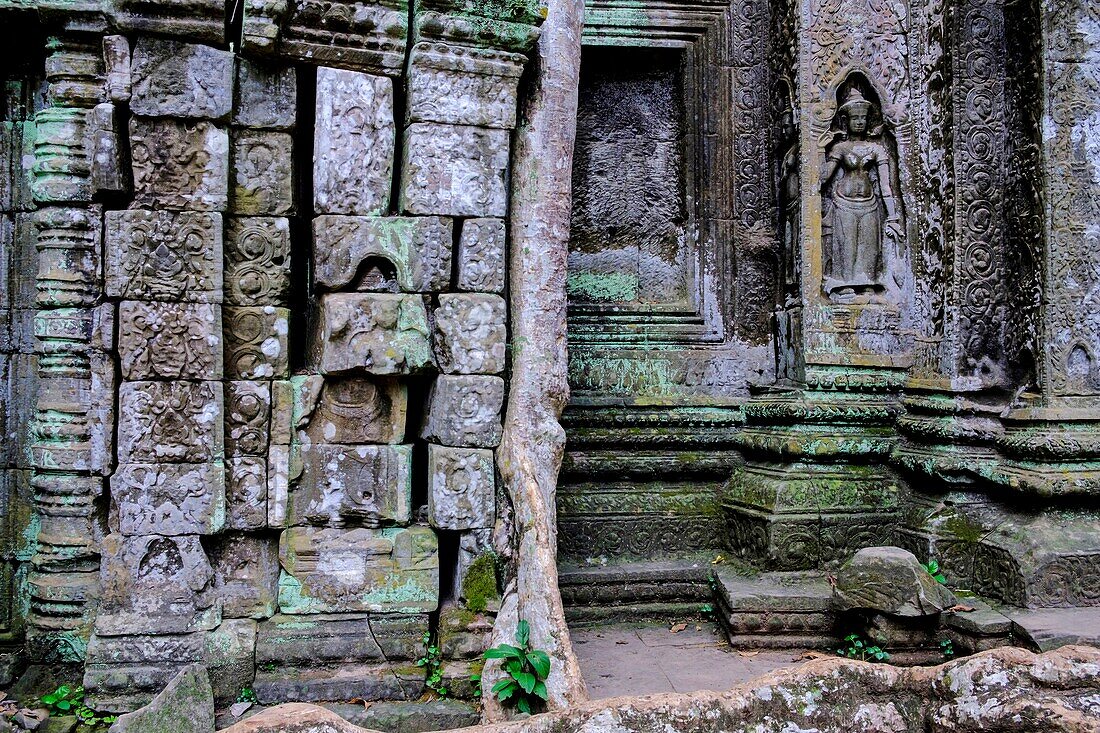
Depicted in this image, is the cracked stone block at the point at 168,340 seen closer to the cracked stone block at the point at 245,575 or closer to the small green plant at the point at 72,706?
the cracked stone block at the point at 245,575

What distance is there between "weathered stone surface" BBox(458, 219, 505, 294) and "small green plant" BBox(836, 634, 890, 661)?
2.70 m

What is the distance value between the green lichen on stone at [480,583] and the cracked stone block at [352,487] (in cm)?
41

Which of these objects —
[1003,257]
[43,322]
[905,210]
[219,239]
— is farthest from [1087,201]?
[43,322]

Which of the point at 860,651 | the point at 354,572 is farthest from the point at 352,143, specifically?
the point at 860,651

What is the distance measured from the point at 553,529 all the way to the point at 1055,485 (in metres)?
2.95

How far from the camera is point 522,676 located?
3.63m

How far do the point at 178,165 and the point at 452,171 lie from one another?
1.29 meters

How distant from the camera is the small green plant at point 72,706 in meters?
3.84

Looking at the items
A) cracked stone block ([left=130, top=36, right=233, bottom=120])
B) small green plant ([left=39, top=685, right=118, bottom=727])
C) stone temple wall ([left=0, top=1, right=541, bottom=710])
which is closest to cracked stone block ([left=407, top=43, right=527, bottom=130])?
stone temple wall ([left=0, top=1, right=541, bottom=710])

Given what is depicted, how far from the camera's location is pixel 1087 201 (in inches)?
207

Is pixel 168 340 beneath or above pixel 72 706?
above

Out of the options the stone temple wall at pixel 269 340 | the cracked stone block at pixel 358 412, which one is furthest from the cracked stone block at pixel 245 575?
the cracked stone block at pixel 358 412

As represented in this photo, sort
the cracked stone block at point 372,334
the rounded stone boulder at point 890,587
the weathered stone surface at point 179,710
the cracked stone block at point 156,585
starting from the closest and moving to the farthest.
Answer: the weathered stone surface at point 179,710
the cracked stone block at point 156,585
the cracked stone block at point 372,334
the rounded stone boulder at point 890,587

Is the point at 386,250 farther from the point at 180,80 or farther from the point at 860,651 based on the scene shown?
the point at 860,651
